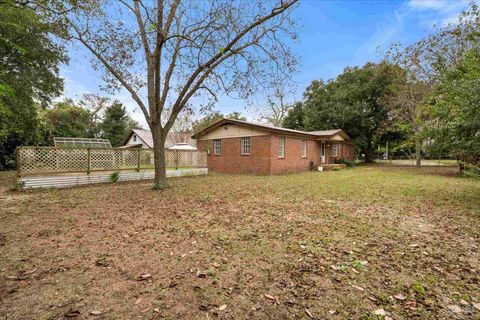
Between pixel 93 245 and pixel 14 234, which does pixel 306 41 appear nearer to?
pixel 93 245

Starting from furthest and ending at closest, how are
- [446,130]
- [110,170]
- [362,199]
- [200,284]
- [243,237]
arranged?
[110,170]
[446,130]
[362,199]
[243,237]
[200,284]

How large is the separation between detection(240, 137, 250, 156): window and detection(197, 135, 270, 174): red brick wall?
198 millimetres

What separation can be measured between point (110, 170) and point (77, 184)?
1.51 metres

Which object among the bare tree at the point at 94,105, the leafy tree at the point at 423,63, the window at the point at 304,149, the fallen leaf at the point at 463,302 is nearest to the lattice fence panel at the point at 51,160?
the fallen leaf at the point at 463,302

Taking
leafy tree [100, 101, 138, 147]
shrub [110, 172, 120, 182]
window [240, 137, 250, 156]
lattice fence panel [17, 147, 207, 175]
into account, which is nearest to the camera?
lattice fence panel [17, 147, 207, 175]

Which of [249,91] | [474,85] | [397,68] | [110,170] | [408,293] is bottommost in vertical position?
[408,293]

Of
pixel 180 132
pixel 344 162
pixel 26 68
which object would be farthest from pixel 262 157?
pixel 180 132

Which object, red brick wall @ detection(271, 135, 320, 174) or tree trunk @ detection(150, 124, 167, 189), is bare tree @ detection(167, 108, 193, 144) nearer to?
red brick wall @ detection(271, 135, 320, 174)

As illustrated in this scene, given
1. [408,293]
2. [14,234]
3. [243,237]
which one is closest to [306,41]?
[243,237]

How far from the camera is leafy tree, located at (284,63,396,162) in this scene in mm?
23031

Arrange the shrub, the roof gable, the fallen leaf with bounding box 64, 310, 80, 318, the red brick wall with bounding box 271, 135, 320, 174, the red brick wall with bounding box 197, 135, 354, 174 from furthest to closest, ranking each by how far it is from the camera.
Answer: the red brick wall with bounding box 271, 135, 320, 174 < the red brick wall with bounding box 197, 135, 354, 174 < the roof gable < the shrub < the fallen leaf with bounding box 64, 310, 80, 318

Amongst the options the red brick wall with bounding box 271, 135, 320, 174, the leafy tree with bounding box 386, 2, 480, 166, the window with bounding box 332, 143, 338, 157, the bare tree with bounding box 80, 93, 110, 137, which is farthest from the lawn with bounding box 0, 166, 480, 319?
the bare tree with bounding box 80, 93, 110, 137

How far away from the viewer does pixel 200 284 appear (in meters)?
2.67

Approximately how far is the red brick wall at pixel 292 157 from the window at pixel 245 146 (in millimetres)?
1726
